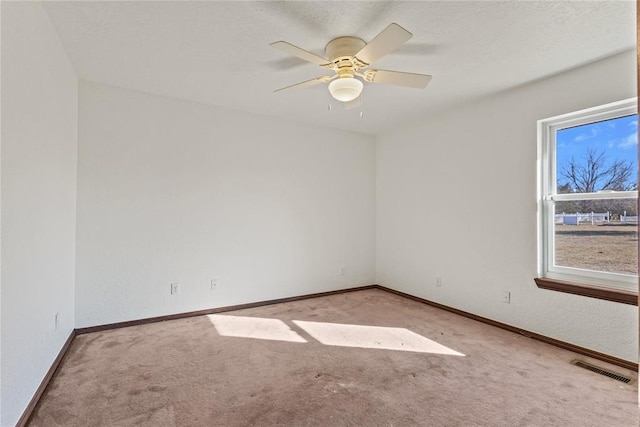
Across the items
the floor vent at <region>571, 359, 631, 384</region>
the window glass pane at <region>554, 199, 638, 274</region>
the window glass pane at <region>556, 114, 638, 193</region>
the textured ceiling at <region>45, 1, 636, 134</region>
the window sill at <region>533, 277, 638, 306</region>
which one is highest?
the textured ceiling at <region>45, 1, 636, 134</region>

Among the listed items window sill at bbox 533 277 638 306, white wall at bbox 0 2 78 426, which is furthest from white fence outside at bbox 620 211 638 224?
white wall at bbox 0 2 78 426

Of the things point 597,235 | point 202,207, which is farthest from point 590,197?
point 202,207

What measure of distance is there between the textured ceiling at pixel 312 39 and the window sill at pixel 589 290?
182cm

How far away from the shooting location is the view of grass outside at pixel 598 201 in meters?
2.45

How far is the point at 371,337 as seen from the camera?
2.83 metres

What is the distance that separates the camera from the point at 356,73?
2355 mm

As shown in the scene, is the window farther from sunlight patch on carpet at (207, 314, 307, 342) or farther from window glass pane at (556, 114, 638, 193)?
sunlight patch on carpet at (207, 314, 307, 342)

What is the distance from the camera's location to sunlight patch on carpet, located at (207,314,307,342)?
2.83 m

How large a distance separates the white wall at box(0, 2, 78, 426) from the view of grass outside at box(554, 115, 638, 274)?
3.96 m

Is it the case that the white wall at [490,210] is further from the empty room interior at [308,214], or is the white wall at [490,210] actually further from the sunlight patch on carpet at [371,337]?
the sunlight patch on carpet at [371,337]

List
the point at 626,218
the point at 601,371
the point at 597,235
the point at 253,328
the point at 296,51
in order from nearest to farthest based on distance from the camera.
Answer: the point at 296,51, the point at 601,371, the point at 626,218, the point at 597,235, the point at 253,328

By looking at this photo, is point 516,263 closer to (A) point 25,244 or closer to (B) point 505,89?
(B) point 505,89

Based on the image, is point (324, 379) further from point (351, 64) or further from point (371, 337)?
point (351, 64)

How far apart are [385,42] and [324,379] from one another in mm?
2207
